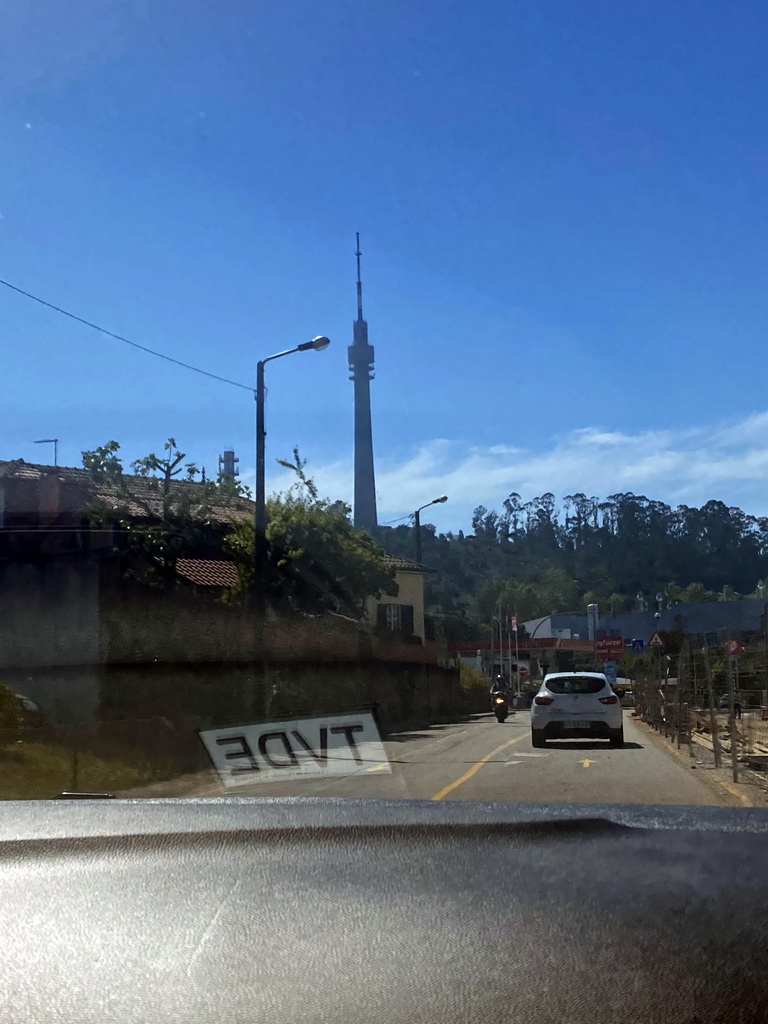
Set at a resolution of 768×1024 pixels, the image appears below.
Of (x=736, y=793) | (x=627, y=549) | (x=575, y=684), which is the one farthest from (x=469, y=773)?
(x=627, y=549)

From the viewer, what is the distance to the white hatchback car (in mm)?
20094

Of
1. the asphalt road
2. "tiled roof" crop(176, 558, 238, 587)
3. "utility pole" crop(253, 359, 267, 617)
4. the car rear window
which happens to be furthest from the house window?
the asphalt road

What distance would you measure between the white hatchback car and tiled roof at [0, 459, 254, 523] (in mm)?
11289

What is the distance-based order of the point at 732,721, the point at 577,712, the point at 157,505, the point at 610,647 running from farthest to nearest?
the point at 610,647, the point at 157,505, the point at 577,712, the point at 732,721

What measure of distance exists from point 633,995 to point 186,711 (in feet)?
64.5

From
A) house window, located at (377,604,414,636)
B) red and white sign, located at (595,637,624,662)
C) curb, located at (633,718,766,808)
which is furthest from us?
red and white sign, located at (595,637,624,662)

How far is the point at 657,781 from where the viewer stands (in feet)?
43.8

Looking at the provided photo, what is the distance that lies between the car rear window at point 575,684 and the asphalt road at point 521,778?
1.03 m

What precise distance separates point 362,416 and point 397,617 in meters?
128

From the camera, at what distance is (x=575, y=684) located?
2066cm

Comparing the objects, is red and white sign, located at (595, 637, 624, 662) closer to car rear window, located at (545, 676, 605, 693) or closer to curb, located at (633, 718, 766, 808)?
car rear window, located at (545, 676, 605, 693)

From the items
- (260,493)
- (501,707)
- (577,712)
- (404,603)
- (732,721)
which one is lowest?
(501,707)

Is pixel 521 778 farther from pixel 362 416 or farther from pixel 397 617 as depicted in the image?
pixel 362 416

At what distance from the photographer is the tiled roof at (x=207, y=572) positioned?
28953 millimetres
